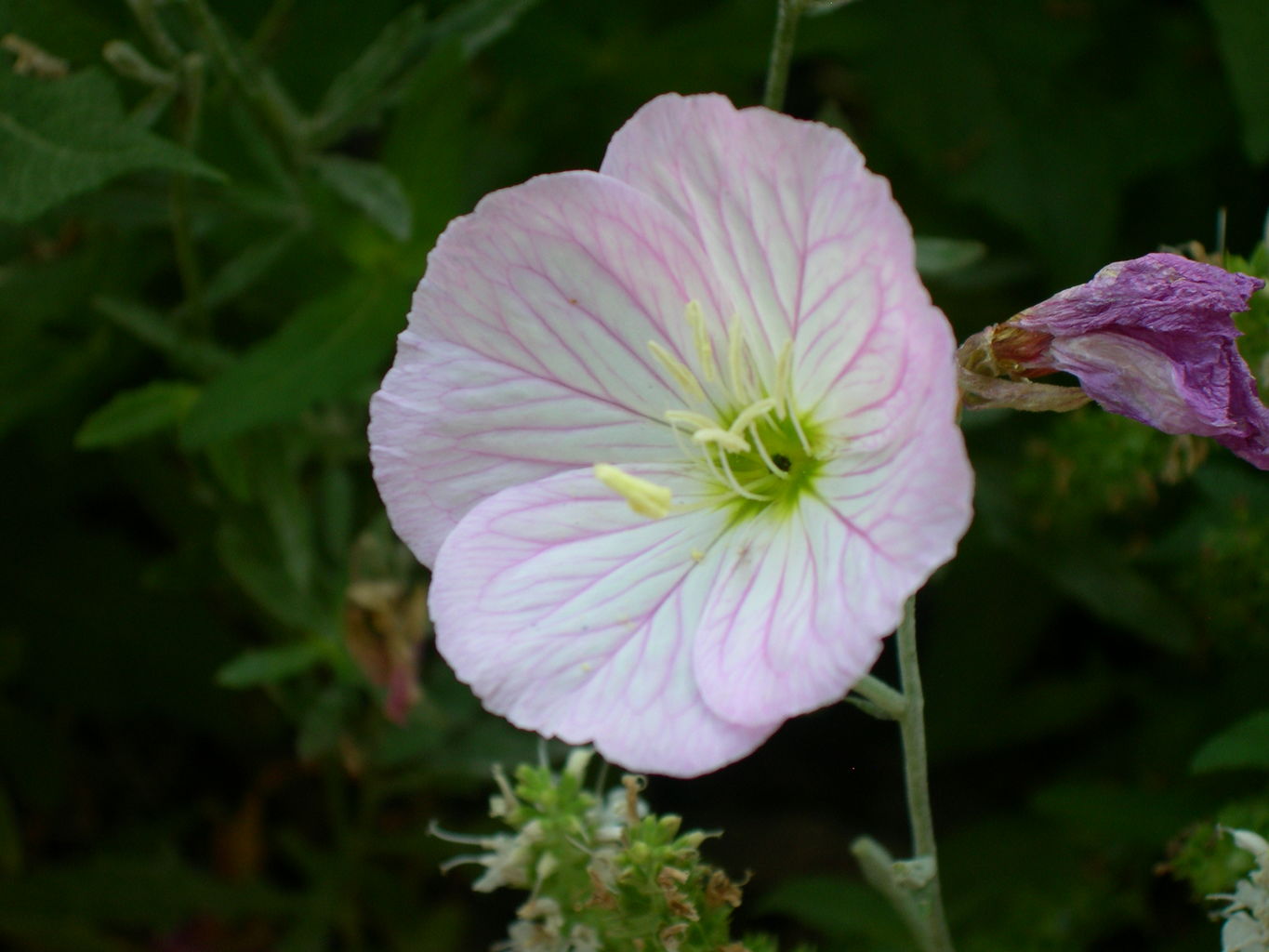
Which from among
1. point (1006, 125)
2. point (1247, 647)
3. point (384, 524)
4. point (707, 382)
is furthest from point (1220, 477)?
point (384, 524)

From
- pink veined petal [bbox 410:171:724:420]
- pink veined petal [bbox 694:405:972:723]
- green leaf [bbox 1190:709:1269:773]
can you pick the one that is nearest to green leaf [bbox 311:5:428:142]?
pink veined petal [bbox 410:171:724:420]

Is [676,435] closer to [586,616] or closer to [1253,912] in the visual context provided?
[586,616]

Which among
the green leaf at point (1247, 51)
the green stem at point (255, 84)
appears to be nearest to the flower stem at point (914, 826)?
the green leaf at point (1247, 51)

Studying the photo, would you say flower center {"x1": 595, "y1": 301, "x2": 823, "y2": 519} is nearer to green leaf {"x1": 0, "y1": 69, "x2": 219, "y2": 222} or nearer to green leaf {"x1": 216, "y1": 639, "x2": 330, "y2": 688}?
green leaf {"x1": 0, "y1": 69, "x2": 219, "y2": 222}

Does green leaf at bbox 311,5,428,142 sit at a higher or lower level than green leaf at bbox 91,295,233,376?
higher

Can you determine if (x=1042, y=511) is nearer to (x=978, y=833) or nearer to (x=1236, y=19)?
(x=978, y=833)
